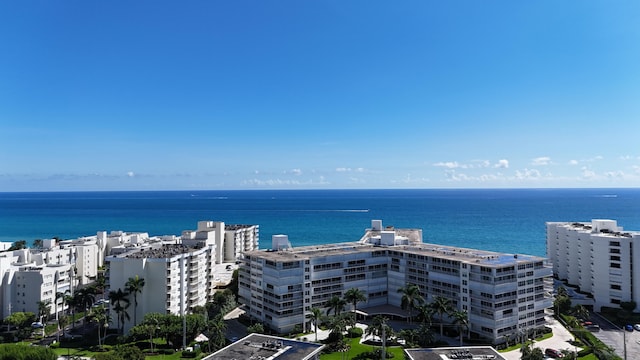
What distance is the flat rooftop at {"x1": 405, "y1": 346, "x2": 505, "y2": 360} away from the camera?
45000mm

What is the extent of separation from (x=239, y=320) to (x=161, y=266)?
16740mm

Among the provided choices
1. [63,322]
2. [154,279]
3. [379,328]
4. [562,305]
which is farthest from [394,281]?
[63,322]

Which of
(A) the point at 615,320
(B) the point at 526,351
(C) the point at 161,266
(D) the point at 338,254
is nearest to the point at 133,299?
(C) the point at 161,266

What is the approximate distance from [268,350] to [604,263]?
71860 millimetres

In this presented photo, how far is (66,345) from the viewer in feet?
213

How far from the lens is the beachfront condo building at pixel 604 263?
80625 mm

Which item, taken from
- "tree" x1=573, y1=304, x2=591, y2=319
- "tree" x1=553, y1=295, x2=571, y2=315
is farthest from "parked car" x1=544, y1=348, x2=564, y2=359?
"tree" x1=553, y1=295, x2=571, y2=315

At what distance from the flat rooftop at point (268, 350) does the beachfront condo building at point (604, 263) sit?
65.5 meters

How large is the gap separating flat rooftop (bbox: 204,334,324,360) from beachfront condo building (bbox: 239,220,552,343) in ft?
60.3

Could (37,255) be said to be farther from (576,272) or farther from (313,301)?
(576,272)

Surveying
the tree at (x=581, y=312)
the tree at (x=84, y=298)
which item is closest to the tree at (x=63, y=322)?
the tree at (x=84, y=298)

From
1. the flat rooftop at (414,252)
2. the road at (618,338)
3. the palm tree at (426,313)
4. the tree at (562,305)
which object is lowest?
the road at (618,338)

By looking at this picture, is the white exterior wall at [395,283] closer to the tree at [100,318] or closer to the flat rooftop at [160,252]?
the flat rooftop at [160,252]

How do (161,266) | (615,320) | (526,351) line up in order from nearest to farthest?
1. (526,351)
2. (161,266)
3. (615,320)
